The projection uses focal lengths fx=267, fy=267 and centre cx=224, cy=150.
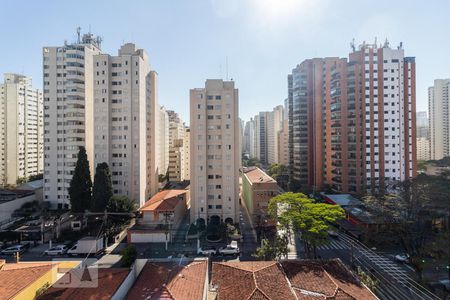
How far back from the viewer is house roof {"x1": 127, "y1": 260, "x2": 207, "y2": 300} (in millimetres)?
14031

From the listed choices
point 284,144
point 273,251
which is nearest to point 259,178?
point 273,251

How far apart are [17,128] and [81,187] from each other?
43099 millimetres

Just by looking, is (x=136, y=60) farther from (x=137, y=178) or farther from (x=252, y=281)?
(x=252, y=281)

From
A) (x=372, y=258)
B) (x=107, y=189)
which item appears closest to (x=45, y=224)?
(x=107, y=189)

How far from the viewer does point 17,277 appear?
15828mm

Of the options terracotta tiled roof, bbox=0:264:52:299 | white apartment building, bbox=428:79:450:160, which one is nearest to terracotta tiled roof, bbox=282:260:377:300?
terracotta tiled roof, bbox=0:264:52:299

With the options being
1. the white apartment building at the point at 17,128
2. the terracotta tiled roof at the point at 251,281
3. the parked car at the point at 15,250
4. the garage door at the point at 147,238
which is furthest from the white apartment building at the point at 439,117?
the white apartment building at the point at 17,128

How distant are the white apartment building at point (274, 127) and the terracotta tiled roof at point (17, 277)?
97.5 m

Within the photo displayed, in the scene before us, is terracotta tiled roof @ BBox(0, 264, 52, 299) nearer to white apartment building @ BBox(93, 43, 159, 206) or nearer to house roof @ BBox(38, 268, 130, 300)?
house roof @ BBox(38, 268, 130, 300)

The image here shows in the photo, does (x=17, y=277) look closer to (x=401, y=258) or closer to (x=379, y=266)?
(x=379, y=266)

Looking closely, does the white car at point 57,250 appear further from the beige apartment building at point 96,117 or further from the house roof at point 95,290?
the house roof at point 95,290

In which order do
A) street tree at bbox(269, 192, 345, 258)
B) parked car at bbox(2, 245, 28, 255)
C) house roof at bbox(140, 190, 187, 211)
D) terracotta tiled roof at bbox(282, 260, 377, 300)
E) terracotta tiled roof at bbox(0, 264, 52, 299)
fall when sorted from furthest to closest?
1. house roof at bbox(140, 190, 187, 211)
2. parked car at bbox(2, 245, 28, 255)
3. street tree at bbox(269, 192, 345, 258)
4. terracotta tiled roof at bbox(282, 260, 377, 300)
5. terracotta tiled roof at bbox(0, 264, 52, 299)

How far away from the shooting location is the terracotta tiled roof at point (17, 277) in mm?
14281

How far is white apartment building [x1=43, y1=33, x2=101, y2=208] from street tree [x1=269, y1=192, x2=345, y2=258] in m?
38.3
